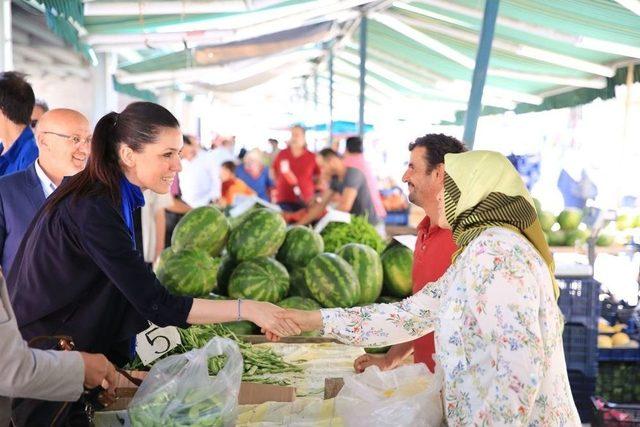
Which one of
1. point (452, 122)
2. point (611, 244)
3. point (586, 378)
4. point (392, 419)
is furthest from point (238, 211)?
point (452, 122)

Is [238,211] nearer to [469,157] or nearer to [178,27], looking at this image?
[469,157]

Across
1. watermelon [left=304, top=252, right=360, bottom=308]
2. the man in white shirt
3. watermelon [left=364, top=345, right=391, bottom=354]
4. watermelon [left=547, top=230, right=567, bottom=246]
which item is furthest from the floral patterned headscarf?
the man in white shirt

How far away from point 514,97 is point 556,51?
13.8 feet

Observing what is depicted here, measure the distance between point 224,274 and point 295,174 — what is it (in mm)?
6216

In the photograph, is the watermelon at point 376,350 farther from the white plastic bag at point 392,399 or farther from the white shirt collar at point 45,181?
the white shirt collar at point 45,181

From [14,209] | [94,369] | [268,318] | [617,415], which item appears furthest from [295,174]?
[94,369]

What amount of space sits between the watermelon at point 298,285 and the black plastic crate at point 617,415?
173 cm

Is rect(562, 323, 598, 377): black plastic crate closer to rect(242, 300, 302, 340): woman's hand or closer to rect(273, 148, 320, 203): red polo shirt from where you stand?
rect(242, 300, 302, 340): woman's hand

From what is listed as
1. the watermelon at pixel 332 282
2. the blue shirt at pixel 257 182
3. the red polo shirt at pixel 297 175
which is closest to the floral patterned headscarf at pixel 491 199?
the watermelon at pixel 332 282

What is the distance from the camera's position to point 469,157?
2.00 m

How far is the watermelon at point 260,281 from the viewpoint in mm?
3723

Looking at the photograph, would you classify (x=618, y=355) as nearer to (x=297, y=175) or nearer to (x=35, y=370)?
(x=35, y=370)

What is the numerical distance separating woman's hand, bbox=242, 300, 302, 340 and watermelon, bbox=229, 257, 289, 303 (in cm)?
103

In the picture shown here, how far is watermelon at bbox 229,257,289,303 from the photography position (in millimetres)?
3723
